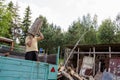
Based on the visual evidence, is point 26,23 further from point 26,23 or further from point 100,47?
point 100,47

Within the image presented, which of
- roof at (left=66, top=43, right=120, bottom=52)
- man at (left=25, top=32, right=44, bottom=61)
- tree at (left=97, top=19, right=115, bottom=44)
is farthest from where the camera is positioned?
tree at (left=97, top=19, right=115, bottom=44)

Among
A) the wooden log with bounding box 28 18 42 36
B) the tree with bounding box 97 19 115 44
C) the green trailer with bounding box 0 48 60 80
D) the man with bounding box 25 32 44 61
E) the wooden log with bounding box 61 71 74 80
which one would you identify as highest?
the tree with bounding box 97 19 115 44

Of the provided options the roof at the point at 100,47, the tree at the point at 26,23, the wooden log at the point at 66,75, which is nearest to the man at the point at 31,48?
the wooden log at the point at 66,75

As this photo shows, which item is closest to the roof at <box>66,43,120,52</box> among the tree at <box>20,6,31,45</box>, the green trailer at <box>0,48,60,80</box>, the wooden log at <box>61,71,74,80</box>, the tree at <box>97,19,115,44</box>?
the wooden log at <box>61,71,74,80</box>

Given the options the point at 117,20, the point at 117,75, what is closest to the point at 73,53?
the point at 117,75

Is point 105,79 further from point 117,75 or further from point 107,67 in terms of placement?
point 107,67

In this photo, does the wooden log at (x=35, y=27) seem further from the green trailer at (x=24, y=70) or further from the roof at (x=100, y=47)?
the roof at (x=100, y=47)

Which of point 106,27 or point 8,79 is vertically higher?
point 106,27

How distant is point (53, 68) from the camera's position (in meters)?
7.22

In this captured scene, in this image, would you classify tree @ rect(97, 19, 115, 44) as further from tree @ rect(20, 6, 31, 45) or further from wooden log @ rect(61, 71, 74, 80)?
wooden log @ rect(61, 71, 74, 80)

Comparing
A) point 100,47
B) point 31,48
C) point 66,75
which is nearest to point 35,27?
point 31,48

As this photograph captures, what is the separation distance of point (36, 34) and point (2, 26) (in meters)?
17.7

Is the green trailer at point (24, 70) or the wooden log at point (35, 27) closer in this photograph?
the green trailer at point (24, 70)

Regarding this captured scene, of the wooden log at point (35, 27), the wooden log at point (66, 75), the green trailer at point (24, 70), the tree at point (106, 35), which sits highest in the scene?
the tree at point (106, 35)
